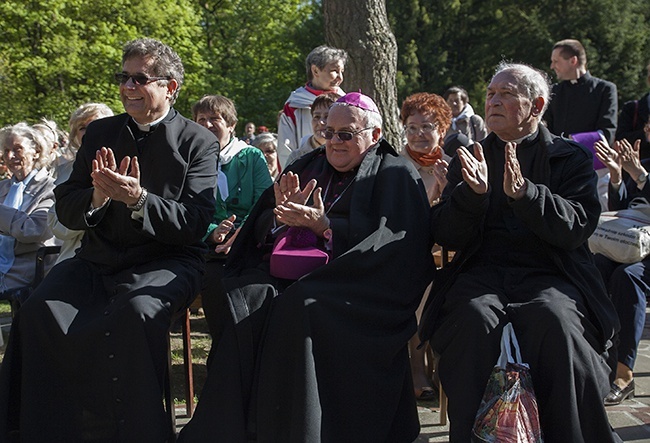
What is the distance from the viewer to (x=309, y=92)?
642 centimetres

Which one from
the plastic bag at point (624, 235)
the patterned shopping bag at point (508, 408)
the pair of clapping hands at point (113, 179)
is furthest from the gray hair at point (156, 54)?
the plastic bag at point (624, 235)

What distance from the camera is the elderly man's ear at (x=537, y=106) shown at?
13.1 feet

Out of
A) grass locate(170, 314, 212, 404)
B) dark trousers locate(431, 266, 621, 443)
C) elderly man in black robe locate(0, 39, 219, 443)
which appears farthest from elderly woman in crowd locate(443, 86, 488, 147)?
dark trousers locate(431, 266, 621, 443)

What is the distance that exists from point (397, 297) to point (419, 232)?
39cm

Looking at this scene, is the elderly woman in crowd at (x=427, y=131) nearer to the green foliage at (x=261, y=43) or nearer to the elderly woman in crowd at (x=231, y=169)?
the elderly woman in crowd at (x=231, y=169)

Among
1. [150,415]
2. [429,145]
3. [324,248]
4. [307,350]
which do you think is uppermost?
[429,145]

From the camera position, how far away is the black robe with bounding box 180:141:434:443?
347 cm

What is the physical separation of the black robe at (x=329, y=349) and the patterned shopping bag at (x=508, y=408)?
0.52m

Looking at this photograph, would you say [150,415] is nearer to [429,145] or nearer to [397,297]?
[397,297]

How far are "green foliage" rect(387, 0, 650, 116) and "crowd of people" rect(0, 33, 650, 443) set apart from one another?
25.8m

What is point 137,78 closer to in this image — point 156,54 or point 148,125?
point 156,54

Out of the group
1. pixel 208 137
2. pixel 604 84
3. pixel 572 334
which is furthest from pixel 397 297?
pixel 604 84

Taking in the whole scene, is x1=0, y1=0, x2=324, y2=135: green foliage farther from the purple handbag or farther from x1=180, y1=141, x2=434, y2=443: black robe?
x1=180, y1=141, x2=434, y2=443: black robe

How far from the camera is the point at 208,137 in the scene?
14.3 feet
